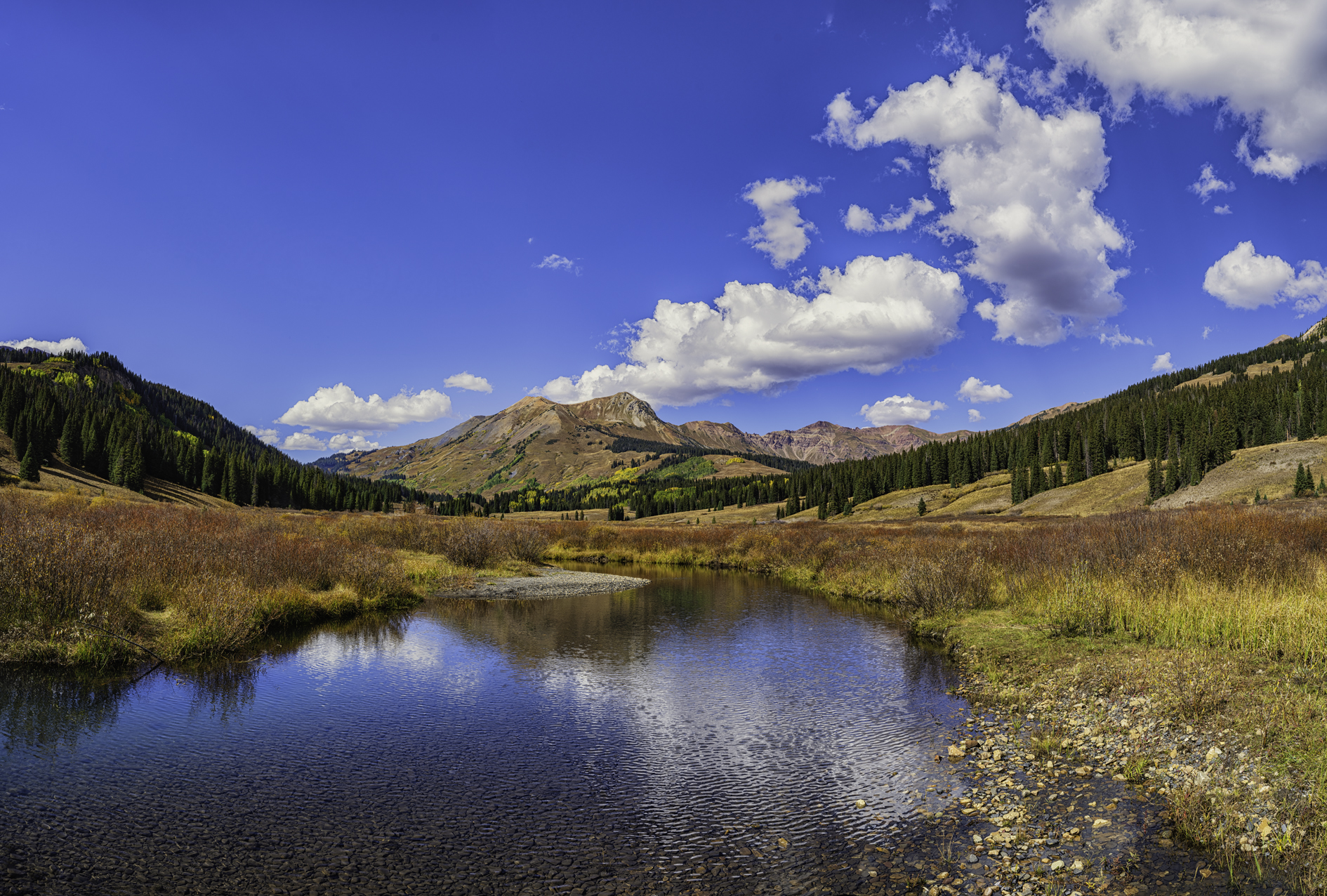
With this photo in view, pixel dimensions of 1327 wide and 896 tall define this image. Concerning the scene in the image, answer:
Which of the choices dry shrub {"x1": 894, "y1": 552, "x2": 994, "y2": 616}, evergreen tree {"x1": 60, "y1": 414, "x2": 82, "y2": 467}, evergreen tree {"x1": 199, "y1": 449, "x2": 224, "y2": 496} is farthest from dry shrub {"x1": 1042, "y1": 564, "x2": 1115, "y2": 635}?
evergreen tree {"x1": 199, "y1": 449, "x2": 224, "y2": 496}

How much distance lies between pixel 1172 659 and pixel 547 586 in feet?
103

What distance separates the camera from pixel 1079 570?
22.1 meters

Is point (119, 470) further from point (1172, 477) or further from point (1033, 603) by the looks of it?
point (1172, 477)

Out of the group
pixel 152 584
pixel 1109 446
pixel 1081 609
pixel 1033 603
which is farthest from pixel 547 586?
pixel 1109 446

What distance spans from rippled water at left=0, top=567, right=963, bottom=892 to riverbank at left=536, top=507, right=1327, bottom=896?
2.48 metres

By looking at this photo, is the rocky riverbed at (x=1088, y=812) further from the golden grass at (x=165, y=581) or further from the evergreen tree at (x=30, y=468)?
the evergreen tree at (x=30, y=468)

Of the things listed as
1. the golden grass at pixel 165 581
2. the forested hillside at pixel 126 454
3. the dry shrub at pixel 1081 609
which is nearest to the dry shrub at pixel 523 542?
the golden grass at pixel 165 581

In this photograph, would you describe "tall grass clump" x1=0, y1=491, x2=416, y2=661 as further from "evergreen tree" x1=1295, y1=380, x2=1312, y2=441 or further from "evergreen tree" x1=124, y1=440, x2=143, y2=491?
"evergreen tree" x1=1295, y1=380, x2=1312, y2=441

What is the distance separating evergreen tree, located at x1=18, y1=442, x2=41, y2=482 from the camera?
8464 cm

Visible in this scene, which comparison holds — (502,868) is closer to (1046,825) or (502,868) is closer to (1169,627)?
(1046,825)

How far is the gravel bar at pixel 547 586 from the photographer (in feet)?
117

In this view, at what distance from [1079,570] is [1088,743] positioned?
12.2m

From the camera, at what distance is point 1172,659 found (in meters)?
14.6

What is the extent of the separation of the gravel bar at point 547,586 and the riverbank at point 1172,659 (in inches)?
642
